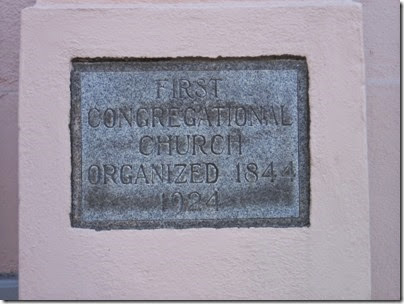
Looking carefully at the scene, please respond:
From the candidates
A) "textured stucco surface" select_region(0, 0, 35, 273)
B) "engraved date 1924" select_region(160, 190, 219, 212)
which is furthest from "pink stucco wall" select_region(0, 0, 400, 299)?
"engraved date 1924" select_region(160, 190, 219, 212)

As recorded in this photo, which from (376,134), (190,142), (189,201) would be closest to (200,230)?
(189,201)

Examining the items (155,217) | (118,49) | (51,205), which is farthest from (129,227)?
(118,49)

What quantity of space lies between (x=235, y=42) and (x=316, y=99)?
1.46 feet

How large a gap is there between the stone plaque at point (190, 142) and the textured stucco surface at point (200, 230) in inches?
2.6

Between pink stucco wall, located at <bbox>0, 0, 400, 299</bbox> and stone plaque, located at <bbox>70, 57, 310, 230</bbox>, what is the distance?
58 cm

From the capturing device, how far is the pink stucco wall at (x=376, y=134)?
3.26 m

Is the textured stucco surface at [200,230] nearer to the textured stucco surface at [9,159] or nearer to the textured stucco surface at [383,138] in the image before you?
the textured stucco surface at [383,138]

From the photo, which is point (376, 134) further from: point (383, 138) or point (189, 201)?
point (189, 201)

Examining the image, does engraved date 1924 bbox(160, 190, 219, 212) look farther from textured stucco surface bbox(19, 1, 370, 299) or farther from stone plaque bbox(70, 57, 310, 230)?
textured stucco surface bbox(19, 1, 370, 299)

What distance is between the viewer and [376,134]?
3.29m

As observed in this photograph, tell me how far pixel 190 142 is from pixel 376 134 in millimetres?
1029

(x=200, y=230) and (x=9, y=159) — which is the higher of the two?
(x=9, y=159)

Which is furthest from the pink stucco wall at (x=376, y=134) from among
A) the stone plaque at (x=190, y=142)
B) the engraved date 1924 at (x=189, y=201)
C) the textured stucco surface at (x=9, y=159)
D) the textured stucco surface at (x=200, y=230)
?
the engraved date 1924 at (x=189, y=201)

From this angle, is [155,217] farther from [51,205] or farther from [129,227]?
[51,205]
